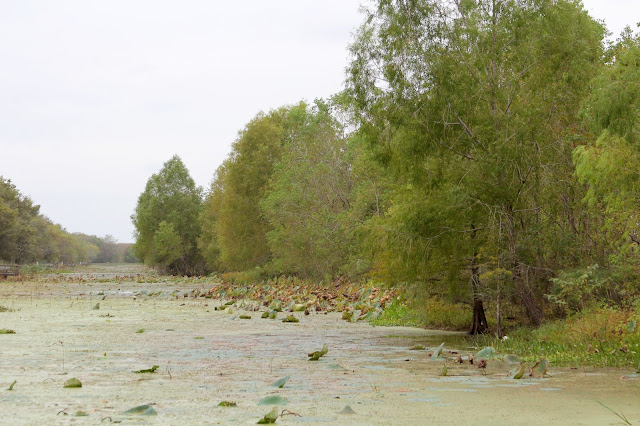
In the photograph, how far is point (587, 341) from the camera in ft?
37.6

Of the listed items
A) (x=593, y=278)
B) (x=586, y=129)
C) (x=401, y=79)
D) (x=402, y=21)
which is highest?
(x=402, y=21)

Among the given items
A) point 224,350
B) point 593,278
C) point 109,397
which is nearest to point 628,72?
point 593,278

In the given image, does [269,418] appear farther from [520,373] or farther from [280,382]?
[520,373]

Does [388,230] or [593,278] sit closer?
[593,278]

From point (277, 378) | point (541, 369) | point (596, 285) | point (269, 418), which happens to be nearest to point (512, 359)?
point (541, 369)

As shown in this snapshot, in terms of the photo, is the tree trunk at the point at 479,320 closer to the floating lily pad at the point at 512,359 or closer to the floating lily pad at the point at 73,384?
the floating lily pad at the point at 512,359

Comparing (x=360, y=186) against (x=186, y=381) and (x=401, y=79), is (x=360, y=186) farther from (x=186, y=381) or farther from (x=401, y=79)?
(x=186, y=381)

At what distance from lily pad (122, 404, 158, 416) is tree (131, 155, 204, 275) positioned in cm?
6657

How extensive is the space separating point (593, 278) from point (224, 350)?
655 cm

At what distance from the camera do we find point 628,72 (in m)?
12.3

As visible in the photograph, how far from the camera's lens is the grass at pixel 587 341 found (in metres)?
10.6

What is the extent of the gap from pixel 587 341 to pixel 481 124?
191 inches

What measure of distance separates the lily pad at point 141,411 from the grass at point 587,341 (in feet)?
20.5

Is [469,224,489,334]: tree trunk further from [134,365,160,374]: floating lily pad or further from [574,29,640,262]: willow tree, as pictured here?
[134,365,160,374]: floating lily pad
